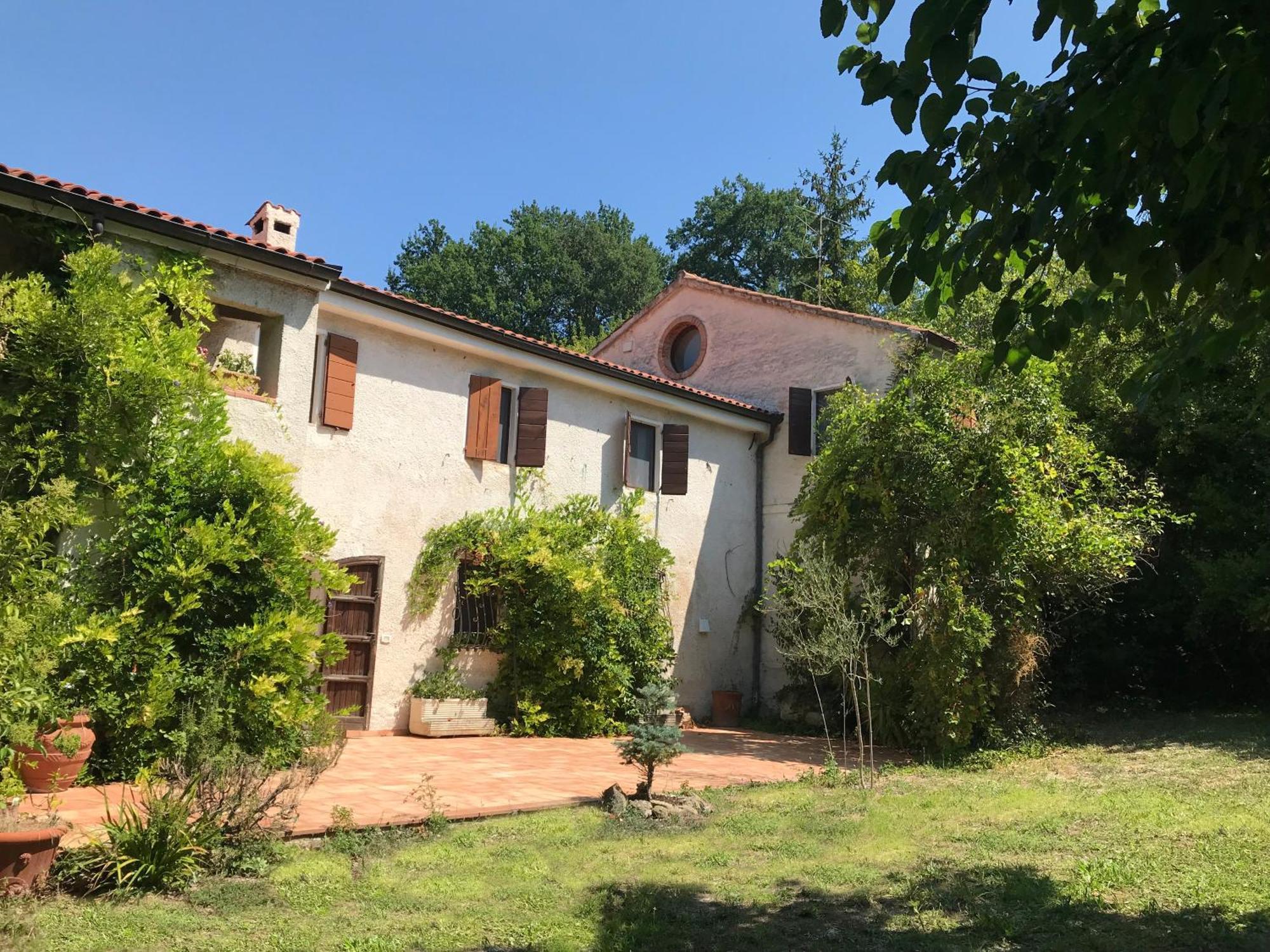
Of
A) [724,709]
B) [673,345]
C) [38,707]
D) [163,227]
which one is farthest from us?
[673,345]

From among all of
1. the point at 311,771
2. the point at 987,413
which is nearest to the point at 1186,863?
the point at 311,771

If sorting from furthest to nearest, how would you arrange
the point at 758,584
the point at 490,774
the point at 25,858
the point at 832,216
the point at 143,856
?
the point at 832,216 < the point at 758,584 < the point at 490,774 < the point at 143,856 < the point at 25,858

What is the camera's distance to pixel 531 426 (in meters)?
14.0

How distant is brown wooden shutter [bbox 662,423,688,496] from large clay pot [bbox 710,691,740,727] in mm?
3516

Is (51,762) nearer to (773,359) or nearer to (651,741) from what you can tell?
(651,741)

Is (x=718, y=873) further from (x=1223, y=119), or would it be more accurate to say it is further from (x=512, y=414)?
(x=512, y=414)

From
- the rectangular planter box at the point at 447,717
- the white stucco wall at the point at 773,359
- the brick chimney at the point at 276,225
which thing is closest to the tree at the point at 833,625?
the white stucco wall at the point at 773,359

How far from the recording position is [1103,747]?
11711mm

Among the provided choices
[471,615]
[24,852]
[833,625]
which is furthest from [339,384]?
[24,852]

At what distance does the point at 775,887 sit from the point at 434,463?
28.1 feet

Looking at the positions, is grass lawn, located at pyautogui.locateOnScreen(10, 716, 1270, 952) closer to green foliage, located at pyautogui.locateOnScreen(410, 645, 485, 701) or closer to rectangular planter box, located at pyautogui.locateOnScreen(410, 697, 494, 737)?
rectangular planter box, located at pyautogui.locateOnScreen(410, 697, 494, 737)

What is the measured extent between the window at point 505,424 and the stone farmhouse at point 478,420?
29 mm

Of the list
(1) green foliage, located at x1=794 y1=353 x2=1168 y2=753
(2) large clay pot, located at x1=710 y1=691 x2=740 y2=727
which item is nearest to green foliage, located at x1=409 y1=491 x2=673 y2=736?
(2) large clay pot, located at x1=710 y1=691 x2=740 y2=727

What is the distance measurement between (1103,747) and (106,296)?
11992mm
